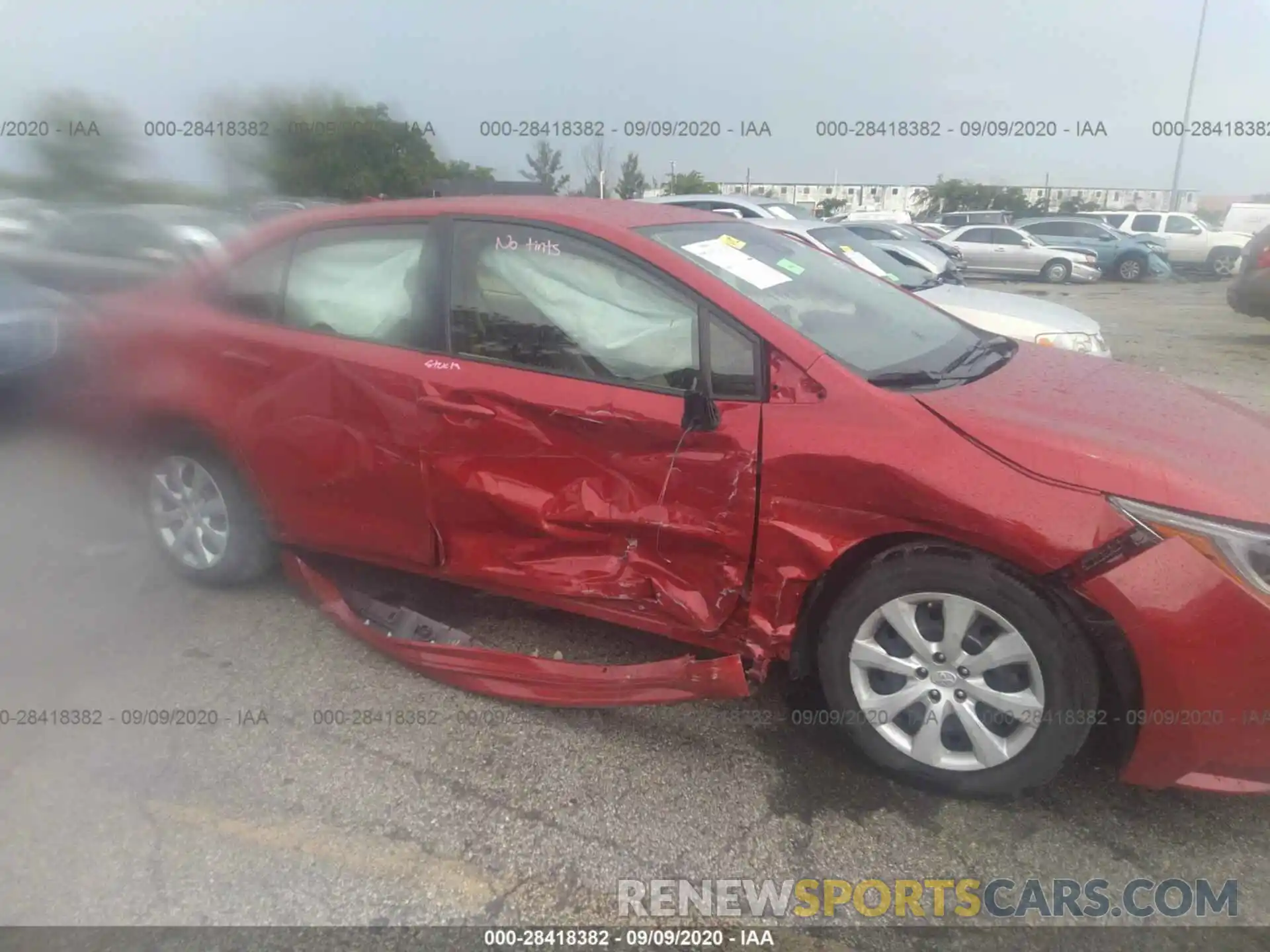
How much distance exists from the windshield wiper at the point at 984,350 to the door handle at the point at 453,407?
4.77 feet

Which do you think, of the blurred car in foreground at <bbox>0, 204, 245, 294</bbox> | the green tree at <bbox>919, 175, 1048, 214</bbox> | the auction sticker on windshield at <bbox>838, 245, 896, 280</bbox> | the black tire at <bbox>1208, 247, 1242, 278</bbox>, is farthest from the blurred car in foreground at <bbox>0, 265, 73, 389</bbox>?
the green tree at <bbox>919, 175, 1048, 214</bbox>

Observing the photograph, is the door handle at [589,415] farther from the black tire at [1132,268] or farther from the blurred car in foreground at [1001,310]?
the black tire at [1132,268]

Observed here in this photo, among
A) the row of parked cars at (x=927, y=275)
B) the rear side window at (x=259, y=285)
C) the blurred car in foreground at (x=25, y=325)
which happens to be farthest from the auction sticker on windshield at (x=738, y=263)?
the blurred car in foreground at (x=25, y=325)

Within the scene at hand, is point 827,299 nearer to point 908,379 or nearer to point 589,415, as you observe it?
point 908,379

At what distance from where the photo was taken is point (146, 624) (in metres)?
3.49

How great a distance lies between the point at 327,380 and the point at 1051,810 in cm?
266

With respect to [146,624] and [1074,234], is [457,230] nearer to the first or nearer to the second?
[146,624]

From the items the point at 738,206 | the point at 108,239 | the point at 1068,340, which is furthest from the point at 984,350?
the point at 738,206

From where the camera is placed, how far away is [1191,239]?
851 inches

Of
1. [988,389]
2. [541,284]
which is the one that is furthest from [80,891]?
[988,389]

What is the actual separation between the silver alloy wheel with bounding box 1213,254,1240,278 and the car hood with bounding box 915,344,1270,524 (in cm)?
2229

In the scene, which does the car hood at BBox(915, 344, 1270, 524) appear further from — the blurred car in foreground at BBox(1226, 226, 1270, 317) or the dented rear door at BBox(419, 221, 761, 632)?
the blurred car in foreground at BBox(1226, 226, 1270, 317)

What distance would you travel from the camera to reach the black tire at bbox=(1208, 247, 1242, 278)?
69.1 feet

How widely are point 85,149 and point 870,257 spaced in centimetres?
612
